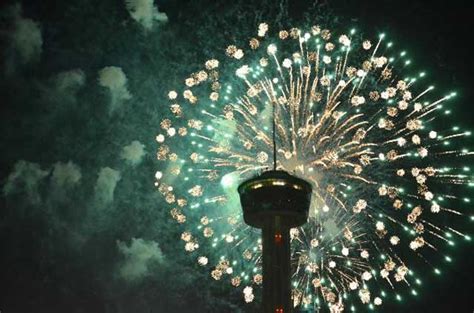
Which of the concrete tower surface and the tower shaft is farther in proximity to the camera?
the concrete tower surface

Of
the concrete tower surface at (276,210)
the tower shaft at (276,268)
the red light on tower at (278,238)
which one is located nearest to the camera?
the tower shaft at (276,268)

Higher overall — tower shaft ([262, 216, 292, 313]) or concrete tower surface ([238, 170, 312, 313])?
concrete tower surface ([238, 170, 312, 313])

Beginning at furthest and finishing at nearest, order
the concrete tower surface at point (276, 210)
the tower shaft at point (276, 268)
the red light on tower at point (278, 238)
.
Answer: the red light on tower at point (278, 238) → the concrete tower surface at point (276, 210) → the tower shaft at point (276, 268)

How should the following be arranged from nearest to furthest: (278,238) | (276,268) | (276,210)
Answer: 1. (276,268)
2. (278,238)
3. (276,210)

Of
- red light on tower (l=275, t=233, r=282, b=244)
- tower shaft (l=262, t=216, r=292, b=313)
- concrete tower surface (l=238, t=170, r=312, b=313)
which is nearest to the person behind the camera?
tower shaft (l=262, t=216, r=292, b=313)

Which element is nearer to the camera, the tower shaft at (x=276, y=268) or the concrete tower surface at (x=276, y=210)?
the tower shaft at (x=276, y=268)

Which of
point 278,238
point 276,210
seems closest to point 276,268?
point 278,238

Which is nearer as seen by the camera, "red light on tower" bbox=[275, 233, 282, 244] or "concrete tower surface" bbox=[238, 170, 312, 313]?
"concrete tower surface" bbox=[238, 170, 312, 313]

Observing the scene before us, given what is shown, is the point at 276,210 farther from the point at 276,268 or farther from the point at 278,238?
the point at 276,268

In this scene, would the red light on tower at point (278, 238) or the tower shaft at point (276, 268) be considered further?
the red light on tower at point (278, 238)

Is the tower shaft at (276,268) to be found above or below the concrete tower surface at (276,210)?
below

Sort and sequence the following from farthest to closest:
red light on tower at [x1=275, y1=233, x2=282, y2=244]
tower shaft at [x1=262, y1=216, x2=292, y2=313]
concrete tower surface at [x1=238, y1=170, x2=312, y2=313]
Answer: red light on tower at [x1=275, y1=233, x2=282, y2=244], concrete tower surface at [x1=238, y1=170, x2=312, y2=313], tower shaft at [x1=262, y1=216, x2=292, y2=313]
